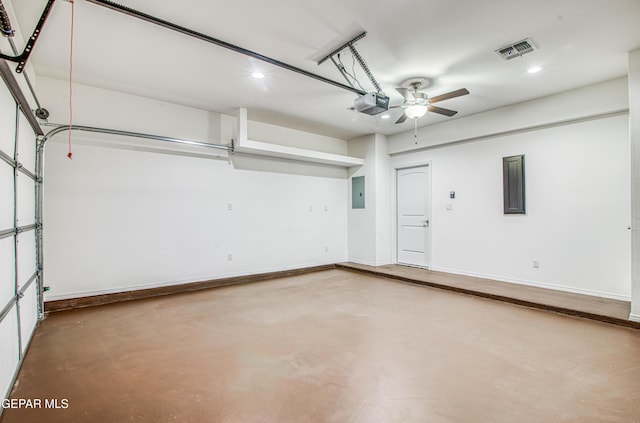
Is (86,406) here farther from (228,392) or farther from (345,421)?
(345,421)

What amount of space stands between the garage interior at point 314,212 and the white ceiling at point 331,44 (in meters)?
0.03

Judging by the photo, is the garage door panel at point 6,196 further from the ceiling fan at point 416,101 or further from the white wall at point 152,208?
the ceiling fan at point 416,101

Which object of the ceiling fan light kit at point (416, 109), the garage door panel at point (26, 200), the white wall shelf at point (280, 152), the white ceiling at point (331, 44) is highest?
the white ceiling at point (331, 44)

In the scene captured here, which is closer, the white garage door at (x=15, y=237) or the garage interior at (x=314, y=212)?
the white garage door at (x=15, y=237)

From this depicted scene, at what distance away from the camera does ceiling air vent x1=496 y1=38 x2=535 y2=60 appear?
295 cm

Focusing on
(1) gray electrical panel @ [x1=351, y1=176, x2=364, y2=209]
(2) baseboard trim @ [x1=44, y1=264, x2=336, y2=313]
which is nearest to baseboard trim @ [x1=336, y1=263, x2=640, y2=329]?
(1) gray electrical panel @ [x1=351, y1=176, x2=364, y2=209]

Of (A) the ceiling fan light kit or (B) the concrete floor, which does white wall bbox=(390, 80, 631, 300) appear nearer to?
(B) the concrete floor

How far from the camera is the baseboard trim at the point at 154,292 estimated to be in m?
3.80

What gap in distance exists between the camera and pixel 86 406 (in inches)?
75.0

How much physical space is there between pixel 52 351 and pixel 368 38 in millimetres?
4146

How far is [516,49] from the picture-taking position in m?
3.06

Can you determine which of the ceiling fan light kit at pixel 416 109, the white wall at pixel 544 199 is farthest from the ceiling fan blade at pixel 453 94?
the white wall at pixel 544 199

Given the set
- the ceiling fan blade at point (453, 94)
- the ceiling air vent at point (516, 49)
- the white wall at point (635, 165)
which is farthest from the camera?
the ceiling fan blade at point (453, 94)

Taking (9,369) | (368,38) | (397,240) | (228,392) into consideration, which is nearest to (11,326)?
(9,369)
